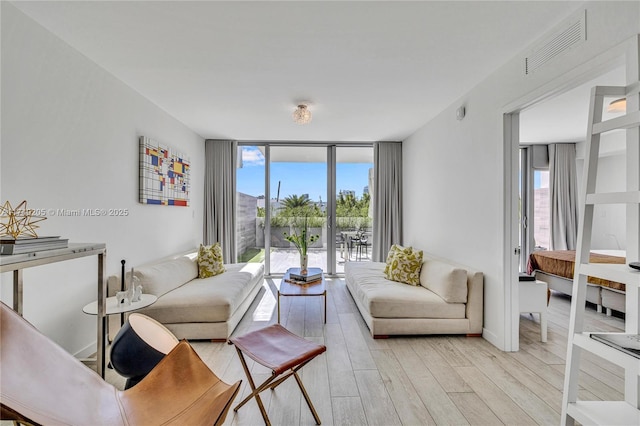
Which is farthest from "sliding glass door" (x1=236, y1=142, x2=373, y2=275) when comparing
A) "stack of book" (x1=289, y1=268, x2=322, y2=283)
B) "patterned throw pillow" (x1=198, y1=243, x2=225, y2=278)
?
"stack of book" (x1=289, y1=268, x2=322, y2=283)

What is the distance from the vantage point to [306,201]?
577 cm

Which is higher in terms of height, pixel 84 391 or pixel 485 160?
pixel 485 160

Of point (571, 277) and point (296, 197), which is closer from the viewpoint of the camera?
point (571, 277)

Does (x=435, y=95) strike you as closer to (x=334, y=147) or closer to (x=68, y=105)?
(x=334, y=147)

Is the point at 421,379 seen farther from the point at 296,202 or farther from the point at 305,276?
the point at 296,202

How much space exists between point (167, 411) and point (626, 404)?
7.60ft

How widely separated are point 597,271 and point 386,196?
4220 mm

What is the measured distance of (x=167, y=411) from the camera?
135 cm

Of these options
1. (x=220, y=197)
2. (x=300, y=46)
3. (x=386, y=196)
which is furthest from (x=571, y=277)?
(x=220, y=197)

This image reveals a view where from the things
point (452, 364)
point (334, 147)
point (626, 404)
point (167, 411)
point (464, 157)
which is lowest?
point (452, 364)

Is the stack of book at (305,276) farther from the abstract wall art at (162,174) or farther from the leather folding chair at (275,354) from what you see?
the abstract wall art at (162,174)

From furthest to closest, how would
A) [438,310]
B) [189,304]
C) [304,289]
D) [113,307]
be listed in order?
[304,289] < [438,310] < [189,304] < [113,307]

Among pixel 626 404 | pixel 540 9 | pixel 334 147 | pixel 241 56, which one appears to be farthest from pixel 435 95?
pixel 626 404

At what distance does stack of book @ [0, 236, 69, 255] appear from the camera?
4.94 ft
